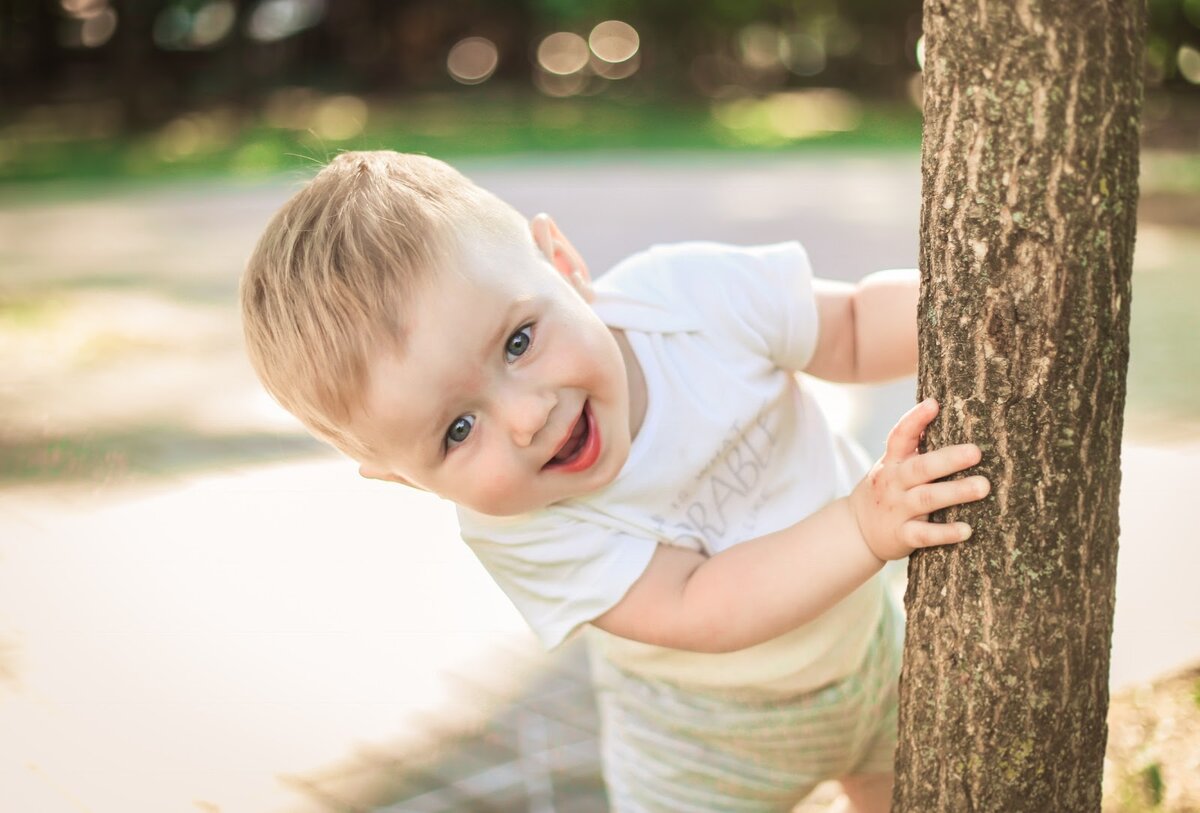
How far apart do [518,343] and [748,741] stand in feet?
2.92

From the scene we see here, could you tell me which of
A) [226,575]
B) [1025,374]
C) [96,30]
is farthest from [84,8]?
[1025,374]

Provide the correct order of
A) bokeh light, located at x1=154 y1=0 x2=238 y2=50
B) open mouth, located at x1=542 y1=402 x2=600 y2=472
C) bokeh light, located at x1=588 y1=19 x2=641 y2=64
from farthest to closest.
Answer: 1. bokeh light, located at x1=588 y1=19 x2=641 y2=64
2. bokeh light, located at x1=154 y1=0 x2=238 y2=50
3. open mouth, located at x1=542 y1=402 x2=600 y2=472

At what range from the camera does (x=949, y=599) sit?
1.79m

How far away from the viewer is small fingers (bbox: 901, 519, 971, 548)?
173cm

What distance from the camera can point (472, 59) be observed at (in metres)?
23.0

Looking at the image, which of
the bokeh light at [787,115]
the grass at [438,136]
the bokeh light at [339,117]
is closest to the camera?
the grass at [438,136]

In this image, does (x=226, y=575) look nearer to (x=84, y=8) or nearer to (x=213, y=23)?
(x=213, y=23)

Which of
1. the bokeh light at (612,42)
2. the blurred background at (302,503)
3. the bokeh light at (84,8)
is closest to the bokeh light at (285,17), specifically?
the bokeh light at (84,8)

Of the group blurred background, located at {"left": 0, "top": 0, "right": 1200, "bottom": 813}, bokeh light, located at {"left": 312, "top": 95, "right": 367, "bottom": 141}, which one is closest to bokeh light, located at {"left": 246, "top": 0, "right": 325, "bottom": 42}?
bokeh light, located at {"left": 312, "top": 95, "right": 367, "bottom": 141}

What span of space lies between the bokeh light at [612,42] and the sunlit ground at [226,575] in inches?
592

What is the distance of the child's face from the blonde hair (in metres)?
0.04

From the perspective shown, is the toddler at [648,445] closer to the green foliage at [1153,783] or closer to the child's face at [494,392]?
the child's face at [494,392]

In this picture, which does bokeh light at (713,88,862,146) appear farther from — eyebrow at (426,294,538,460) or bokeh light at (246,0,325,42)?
eyebrow at (426,294,538,460)

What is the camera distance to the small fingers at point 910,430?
5.76ft
